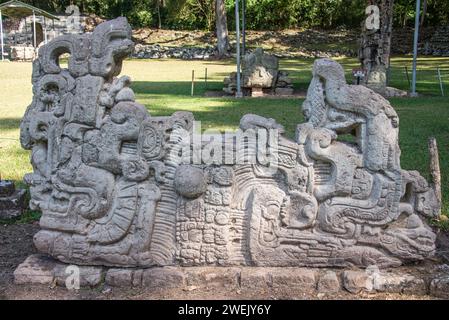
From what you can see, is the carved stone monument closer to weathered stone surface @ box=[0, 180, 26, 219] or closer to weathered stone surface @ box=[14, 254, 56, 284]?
weathered stone surface @ box=[0, 180, 26, 219]

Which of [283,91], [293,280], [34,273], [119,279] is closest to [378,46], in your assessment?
[283,91]

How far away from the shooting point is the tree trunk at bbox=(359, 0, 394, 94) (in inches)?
597

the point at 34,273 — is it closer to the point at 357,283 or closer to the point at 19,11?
the point at 357,283

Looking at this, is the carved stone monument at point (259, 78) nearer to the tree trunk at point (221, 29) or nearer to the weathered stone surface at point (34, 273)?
the weathered stone surface at point (34, 273)

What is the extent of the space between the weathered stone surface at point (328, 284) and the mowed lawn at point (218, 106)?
8.19ft

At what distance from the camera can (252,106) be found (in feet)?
45.2

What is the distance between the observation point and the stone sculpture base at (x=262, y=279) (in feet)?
13.5

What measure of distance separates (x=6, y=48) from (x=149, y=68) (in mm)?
11479

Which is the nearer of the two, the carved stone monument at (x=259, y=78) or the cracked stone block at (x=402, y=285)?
the cracked stone block at (x=402, y=285)

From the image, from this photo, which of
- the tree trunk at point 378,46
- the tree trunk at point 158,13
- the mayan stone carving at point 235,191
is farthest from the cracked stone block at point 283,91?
the tree trunk at point 158,13

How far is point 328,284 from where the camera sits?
4.13m

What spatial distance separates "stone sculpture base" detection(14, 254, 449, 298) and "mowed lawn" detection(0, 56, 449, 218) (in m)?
2.13

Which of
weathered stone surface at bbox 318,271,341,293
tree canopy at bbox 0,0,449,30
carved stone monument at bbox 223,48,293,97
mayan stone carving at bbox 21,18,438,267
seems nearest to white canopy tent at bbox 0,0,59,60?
tree canopy at bbox 0,0,449,30
